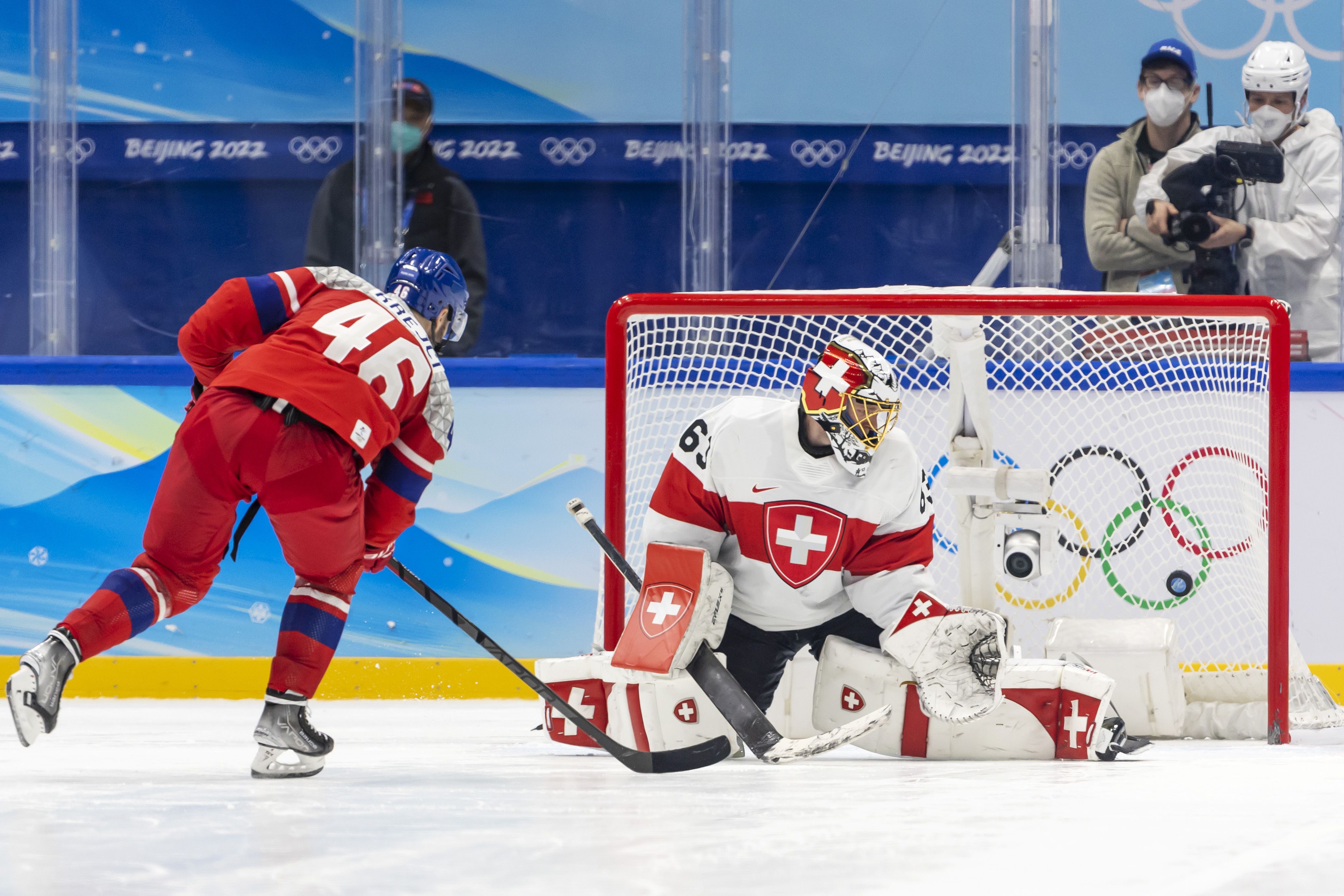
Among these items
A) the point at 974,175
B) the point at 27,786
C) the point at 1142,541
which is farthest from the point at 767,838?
the point at 974,175

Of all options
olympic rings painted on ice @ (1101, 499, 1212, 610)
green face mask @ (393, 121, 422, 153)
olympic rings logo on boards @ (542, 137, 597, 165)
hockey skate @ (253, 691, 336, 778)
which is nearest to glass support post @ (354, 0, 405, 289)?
green face mask @ (393, 121, 422, 153)

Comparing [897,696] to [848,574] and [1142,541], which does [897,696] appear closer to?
[848,574]

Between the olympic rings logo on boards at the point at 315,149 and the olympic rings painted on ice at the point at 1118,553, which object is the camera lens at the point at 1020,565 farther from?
the olympic rings logo on boards at the point at 315,149

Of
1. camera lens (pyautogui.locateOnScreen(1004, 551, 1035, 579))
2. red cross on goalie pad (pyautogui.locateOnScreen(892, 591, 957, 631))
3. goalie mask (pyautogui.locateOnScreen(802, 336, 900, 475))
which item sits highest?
goalie mask (pyautogui.locateOnScreen(802, 336, 900, 475))

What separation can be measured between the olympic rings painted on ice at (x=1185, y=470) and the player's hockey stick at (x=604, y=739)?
4.30ft

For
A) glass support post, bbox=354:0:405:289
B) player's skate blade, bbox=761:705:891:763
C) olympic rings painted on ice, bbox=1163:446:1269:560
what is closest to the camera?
player's skate blade, bbox=761:705:891:763

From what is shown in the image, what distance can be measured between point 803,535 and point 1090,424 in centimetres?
109

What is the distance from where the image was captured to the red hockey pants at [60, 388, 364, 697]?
204cm

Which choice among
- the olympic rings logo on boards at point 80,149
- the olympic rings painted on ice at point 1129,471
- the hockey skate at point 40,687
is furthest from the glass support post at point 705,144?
the hockey skate at point 40,687

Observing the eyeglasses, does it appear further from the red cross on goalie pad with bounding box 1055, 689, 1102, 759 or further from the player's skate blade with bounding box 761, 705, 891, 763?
the player's skate blade with bounding box 761, 705, 891, 763

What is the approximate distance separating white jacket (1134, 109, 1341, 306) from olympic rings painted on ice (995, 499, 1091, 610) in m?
1.11

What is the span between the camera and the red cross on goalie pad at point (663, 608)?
2303 millimetres

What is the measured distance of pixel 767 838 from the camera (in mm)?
1572

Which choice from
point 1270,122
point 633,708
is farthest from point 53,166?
point 1270,122
